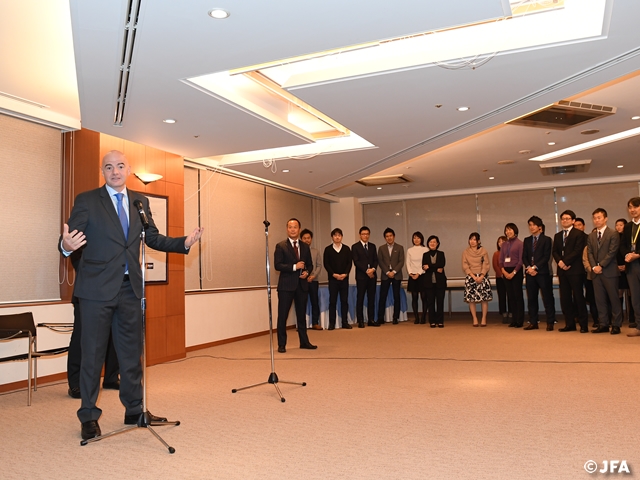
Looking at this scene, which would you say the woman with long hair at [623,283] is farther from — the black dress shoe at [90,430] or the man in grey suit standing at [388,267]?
the black dress shoe at [90,430]

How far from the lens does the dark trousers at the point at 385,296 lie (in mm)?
10609

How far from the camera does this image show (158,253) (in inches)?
264

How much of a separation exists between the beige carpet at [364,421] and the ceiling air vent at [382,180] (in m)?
4.89

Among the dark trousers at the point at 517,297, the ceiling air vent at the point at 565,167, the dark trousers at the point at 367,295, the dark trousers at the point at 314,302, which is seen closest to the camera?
the dark trousers at the point at 517,297

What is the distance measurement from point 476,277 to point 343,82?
5.89 m

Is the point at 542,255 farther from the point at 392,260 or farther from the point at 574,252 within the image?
the point at 392,260

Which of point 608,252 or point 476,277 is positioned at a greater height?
point 608,252

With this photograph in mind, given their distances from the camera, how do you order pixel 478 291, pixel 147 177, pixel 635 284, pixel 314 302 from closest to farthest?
1. pixel 147 177
2. pixel 635 284
3. pixel 478 291
4. pixel 314 302

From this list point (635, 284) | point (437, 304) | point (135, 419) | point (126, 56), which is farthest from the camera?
point (437, 304)

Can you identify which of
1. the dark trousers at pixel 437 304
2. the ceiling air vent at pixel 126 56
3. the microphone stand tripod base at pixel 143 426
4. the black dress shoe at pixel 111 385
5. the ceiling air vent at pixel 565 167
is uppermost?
the ceiling air vent at pixel 565 167

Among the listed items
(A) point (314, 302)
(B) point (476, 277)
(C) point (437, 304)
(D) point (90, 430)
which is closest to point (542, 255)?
(B) point (476, 277)

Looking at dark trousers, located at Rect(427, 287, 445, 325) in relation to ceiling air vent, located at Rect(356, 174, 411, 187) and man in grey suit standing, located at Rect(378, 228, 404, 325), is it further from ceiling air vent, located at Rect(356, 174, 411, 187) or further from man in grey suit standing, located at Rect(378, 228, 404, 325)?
ceiling air vent, located at Rect(356, 174, 411, 187)

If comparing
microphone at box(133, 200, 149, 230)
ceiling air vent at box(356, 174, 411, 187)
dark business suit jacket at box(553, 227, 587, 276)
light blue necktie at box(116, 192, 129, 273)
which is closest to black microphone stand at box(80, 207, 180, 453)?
microphone at box(133, 200, 149, 230)

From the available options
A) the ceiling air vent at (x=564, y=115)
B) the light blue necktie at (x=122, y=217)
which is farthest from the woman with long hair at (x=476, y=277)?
the light blue necktie at (x=122, y=217)
